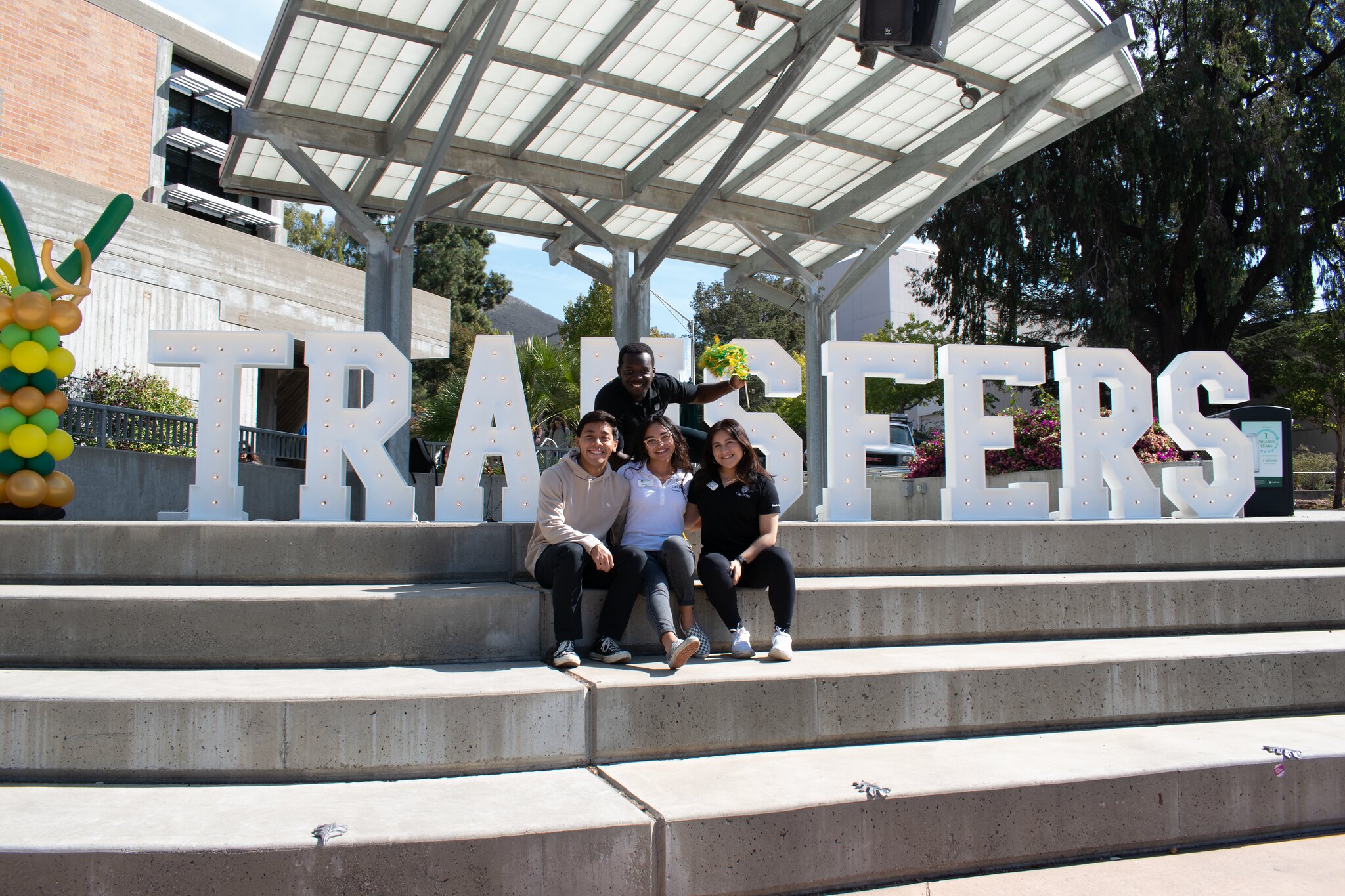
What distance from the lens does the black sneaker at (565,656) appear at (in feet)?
14.9

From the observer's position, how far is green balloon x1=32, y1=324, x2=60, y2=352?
6848 mm

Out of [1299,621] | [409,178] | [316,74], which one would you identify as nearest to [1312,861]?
[1299,621]

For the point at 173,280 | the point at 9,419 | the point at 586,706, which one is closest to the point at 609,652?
the point at 586,706

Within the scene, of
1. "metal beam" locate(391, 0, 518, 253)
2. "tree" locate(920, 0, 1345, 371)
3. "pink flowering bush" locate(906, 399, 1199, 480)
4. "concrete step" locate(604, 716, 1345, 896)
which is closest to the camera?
"concrete step" locate(604, 716, 1345, 896)

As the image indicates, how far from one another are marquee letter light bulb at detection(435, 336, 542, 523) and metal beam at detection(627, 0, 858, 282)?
5.09 meters

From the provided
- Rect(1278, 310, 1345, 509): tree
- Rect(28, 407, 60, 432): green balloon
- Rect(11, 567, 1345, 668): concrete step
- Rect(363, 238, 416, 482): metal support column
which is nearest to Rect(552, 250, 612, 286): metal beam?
Rect(363, 238, 416, 482): metal support column

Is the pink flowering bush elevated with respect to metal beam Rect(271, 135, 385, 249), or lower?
lower

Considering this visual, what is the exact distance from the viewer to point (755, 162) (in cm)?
1287

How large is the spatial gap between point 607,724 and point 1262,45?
918 inches

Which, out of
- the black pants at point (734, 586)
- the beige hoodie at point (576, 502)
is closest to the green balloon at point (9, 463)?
the beige hoodie at point (576, 502)

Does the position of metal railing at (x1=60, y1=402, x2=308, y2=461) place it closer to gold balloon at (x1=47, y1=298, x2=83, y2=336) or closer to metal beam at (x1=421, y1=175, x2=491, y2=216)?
metal beam at (x1=421, y1=175, x2=491, y2=216)

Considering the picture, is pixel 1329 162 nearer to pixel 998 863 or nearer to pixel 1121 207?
pixel 1121 207

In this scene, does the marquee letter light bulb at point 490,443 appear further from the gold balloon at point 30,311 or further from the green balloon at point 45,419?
the gold balloon at point 30,311

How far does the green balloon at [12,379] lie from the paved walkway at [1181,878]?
6.61 metres
